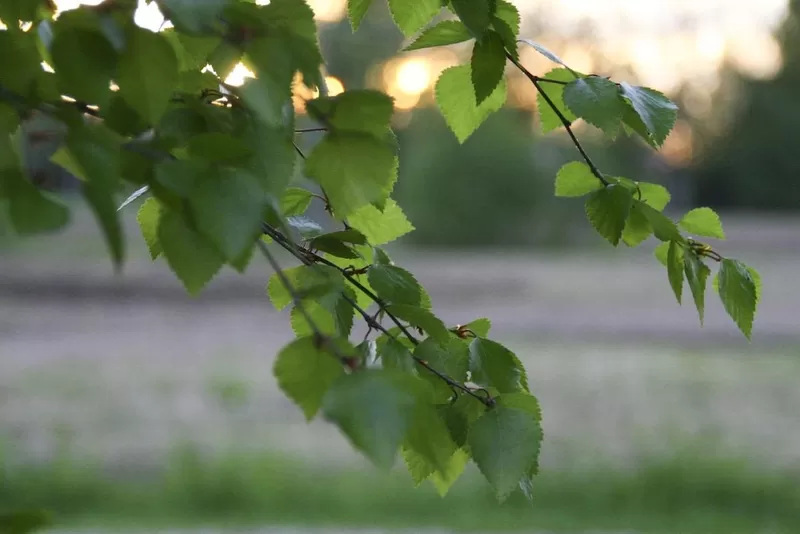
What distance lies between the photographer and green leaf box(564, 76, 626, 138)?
1.61 ft

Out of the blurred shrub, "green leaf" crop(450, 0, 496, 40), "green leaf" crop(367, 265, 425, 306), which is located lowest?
"green leaf" crop(367, 265, 425, 306)

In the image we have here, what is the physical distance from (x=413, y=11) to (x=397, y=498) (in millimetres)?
2923

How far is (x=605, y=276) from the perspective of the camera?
9102mm

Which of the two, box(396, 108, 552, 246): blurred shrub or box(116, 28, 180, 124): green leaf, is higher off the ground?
box(396, 108, 552, 246): blurred shrub

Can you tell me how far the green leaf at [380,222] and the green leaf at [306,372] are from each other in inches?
10.0

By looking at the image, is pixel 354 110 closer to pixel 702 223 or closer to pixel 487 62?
pixel 487 62

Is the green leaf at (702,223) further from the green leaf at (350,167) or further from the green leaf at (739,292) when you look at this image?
the green leaf at (350,167)

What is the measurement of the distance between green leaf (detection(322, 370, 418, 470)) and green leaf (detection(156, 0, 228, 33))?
144 mm

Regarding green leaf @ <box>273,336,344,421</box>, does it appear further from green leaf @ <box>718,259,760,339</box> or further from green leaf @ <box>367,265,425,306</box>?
green leaf @ <box>718,259,760,339</box>

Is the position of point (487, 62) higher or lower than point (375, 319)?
higher

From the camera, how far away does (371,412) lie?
1.02ft

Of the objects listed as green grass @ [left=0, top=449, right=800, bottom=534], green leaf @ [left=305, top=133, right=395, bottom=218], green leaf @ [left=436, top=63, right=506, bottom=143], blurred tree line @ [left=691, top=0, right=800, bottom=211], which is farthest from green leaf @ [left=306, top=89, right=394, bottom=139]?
blurred tree line @ [left=691, top=0, right=800, bottom=211]

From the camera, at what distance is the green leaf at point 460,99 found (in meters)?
0.61

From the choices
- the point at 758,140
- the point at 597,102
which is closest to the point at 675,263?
the point at 597,102
